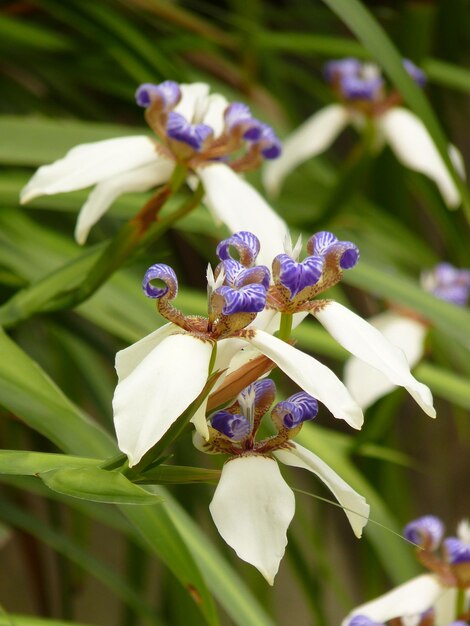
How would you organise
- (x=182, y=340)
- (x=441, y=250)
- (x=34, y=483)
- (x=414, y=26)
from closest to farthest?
1. (x=182, y=340)
2. (x=34, y=483)
3. (x=414, y=26)
4. (x=441, y=250)

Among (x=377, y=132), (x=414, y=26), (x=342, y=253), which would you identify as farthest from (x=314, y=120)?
(x=342, y=253)

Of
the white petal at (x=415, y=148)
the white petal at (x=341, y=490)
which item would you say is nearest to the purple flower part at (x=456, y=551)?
the white petal at (x=341, y=490)

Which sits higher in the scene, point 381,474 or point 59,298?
point 59,298

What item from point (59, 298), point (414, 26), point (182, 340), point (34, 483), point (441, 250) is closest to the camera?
point (182, 340)


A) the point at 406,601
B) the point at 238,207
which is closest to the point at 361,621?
the point at 406,601

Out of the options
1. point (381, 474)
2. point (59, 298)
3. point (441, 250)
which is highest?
point (59, 298)

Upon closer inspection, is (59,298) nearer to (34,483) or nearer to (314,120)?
(34,483)

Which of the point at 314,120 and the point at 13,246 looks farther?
the point at 314,120
